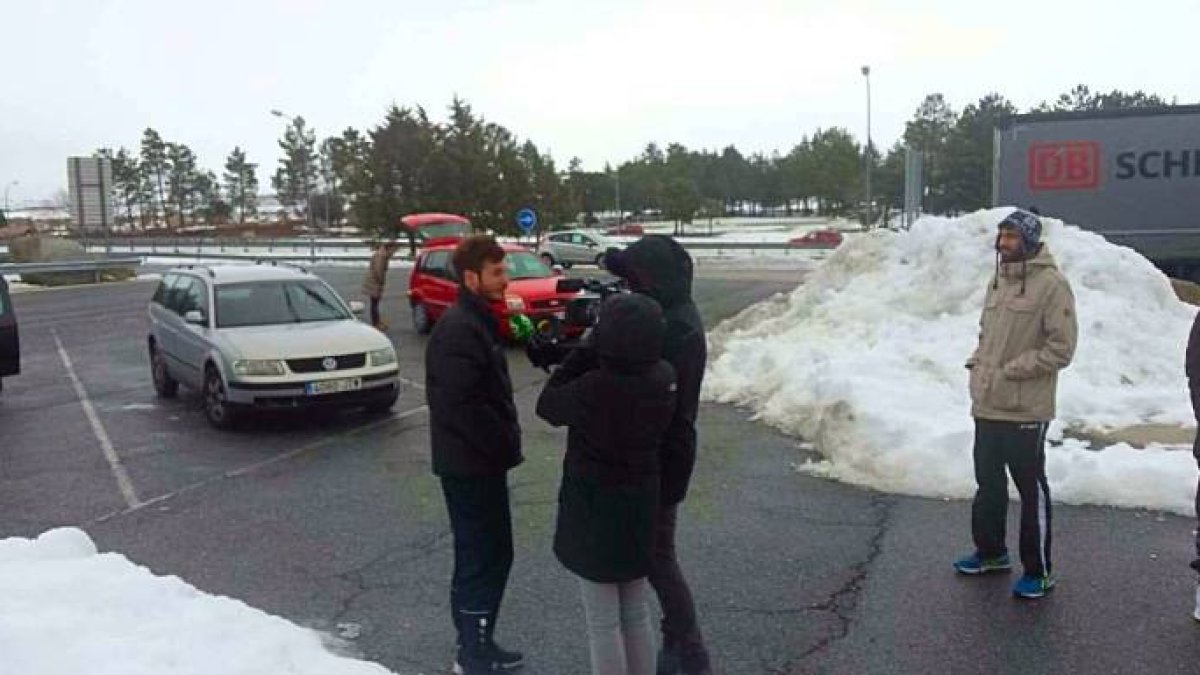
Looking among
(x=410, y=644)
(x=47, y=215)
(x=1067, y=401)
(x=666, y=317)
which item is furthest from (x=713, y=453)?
(x=47, y=215)

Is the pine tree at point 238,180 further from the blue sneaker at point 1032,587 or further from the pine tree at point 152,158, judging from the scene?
the blue sneaker at point 1032,587

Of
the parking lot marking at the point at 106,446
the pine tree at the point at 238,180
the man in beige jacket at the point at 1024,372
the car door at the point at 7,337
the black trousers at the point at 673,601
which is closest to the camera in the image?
the black trousers at the point at 673,601

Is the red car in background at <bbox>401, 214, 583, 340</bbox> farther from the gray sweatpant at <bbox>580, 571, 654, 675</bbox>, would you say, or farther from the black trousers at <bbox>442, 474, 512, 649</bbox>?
the gray sweatpant at <bbox>580, 571, 654, 675</bbox>

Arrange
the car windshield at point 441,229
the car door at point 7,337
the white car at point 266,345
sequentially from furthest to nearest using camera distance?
the car windshield at point 441,229
the car door at point 7,337
the white car at point 266,345

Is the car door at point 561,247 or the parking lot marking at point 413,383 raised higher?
A: the car door at point 561,247

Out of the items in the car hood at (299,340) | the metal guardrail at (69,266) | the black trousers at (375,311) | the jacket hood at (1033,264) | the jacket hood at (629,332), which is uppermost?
the jacket hood at (1033,264)

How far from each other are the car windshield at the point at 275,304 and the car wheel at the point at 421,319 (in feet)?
22.6

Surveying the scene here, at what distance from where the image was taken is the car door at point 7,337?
37.5 ft

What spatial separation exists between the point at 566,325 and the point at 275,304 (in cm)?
757

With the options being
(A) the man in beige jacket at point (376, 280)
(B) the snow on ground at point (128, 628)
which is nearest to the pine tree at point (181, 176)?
(A) the man in beige jacket at point (376, 280)

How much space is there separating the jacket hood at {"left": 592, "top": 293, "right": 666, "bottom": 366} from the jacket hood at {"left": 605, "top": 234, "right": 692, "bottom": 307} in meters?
0.40

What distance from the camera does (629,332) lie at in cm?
328

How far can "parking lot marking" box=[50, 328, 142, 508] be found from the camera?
7.50 meters

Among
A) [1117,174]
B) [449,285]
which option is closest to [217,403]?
[449,285]
